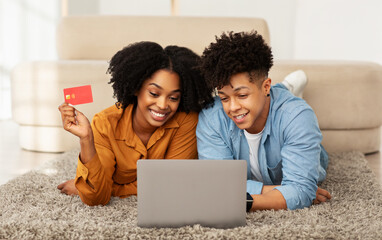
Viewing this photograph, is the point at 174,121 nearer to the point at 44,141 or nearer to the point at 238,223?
the point at 238,223

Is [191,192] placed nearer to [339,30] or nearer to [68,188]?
[68,188]

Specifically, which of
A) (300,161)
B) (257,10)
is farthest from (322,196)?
(257,10)

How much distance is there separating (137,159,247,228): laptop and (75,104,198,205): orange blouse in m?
0.33

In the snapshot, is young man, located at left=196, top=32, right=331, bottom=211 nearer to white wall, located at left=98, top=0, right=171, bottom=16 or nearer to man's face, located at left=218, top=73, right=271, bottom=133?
man's face, located at left=218, top=73, right=271, bottom=133

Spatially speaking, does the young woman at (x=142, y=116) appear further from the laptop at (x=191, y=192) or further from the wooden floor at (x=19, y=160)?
the wooden floor at (x=19, y=160)

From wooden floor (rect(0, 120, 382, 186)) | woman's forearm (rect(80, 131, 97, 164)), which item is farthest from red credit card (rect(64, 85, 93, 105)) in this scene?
wooden floor (rect(0, 120, 382, 186))

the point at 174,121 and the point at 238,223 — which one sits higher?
the point at 174,121

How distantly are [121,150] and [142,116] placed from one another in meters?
0.15

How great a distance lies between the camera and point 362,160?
2.36 m

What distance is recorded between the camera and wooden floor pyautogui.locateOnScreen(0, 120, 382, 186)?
224 cm

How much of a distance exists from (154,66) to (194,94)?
0.19 meters

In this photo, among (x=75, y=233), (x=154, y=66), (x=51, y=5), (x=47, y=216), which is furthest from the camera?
(x=51, y=5)

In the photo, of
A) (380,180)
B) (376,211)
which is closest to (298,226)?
(376,211)

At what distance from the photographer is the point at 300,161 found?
1.53 m
